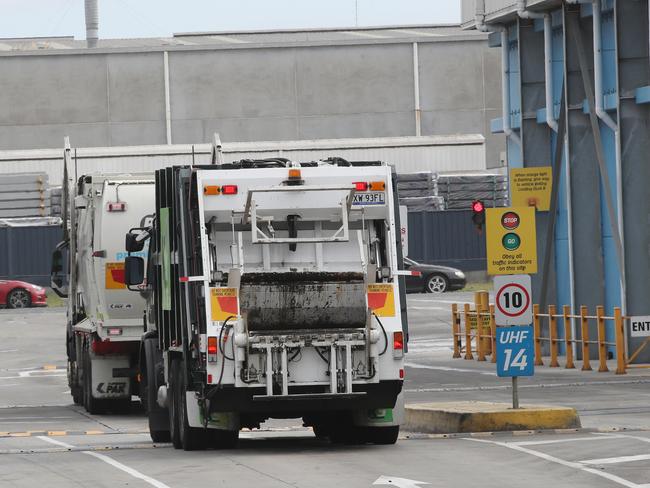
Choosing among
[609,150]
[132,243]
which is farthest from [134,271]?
[609,150]

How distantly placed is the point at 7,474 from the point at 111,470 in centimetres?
94

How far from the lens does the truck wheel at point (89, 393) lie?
24.2 metres

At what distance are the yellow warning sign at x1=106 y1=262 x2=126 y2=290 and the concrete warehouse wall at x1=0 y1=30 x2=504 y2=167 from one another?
50.3m

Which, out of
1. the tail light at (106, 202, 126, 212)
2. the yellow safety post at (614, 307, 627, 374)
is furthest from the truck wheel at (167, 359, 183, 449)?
the yellow safety post at (614, 307, 627, 374)

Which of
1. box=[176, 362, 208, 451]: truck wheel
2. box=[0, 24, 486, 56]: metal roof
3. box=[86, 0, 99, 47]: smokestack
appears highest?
box=[86, 0, 99, 47]: smokestack

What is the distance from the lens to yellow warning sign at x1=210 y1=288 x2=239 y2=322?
16641mm

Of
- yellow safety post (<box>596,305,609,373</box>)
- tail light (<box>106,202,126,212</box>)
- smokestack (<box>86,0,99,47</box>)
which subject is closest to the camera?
tail light (<box>106,202,126,212</box>)

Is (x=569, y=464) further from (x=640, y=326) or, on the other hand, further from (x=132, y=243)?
(x=640, y=326)

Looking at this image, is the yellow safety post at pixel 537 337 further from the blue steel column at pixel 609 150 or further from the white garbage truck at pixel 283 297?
the white garbage truck at pixel 283 297

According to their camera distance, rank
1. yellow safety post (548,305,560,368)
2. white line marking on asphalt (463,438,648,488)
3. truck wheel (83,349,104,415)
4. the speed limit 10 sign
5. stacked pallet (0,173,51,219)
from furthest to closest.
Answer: stacked pallet (0,173,51,219) → yellow safety post (548,305,560,368) → truck wheel (83,349,104,415) → the speed limit 10 sign → white line marking on asphalt (463,438,648,488)

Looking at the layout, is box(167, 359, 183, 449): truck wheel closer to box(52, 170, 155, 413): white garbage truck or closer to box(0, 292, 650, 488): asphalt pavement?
box(0, 292, 650, 488): asphalt pavement

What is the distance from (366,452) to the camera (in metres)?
17.0

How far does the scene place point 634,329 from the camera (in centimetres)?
2656

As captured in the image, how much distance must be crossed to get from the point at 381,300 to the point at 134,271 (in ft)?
14.8
